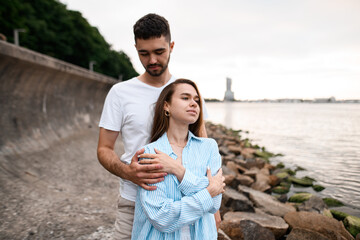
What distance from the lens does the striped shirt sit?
5.28 ft

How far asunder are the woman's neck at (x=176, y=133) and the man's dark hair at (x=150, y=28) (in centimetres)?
72

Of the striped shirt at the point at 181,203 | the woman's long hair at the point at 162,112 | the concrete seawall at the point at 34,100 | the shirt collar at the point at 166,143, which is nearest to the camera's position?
the striped shirt at the point at 181,203

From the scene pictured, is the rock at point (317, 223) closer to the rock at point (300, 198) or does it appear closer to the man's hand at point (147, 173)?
the rock at point (300, 198)

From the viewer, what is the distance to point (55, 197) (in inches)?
149

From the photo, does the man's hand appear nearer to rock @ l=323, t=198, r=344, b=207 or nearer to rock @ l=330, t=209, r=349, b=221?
rock @ l=330, t=209, r=349, b=221

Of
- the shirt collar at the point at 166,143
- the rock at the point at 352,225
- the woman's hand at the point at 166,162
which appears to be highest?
the shirt collar at the point at 166,143

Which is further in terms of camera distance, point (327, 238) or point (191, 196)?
point (327, 238)

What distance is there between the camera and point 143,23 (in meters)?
2.03

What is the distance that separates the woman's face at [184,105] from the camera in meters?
1.92

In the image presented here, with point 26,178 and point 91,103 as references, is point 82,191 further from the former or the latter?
point 91,103

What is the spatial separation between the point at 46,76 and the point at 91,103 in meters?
3.90

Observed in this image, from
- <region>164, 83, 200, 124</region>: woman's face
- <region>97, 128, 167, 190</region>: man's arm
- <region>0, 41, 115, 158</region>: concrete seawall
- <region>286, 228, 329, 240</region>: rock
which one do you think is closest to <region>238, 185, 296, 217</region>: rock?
<region>286, 228, 329, 240</region>: rock

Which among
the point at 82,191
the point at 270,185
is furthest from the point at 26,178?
the point at 270,185

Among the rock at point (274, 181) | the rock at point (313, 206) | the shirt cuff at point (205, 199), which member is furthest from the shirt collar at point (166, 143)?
the rock at point (274, 181)
